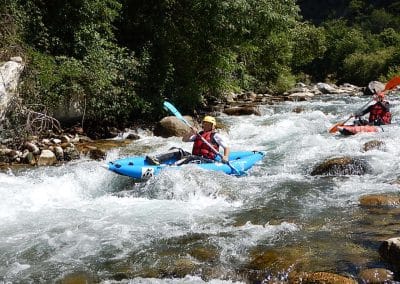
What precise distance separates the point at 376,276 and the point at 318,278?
1.46 feet

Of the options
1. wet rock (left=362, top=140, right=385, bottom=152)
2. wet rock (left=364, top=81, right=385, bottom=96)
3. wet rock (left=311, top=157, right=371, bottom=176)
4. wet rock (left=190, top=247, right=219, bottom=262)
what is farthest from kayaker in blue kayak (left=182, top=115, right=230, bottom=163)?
wet rock (left=364, top=81, right=385, bottom=96)

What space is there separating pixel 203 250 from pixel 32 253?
1632 mm

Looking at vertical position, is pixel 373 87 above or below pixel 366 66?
below

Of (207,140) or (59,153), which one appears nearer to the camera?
(207,140)

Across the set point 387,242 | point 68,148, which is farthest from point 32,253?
point 68,148

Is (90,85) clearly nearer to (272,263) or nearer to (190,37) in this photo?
(190,37)

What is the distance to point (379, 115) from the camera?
10562mm

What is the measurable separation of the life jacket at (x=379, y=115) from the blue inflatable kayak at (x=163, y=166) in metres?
3.75

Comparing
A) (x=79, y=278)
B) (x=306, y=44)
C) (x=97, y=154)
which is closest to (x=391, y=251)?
(x=79, y=278)

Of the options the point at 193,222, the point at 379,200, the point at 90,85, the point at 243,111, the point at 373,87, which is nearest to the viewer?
the point at 193,222

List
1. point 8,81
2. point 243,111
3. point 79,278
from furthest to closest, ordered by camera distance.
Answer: point 243,111
point 8,81
point 79,278

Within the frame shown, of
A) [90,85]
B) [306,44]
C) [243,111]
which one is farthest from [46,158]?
[306,44]

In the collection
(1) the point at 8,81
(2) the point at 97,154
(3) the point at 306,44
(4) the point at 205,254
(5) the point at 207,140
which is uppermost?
(3) the point at 306,44

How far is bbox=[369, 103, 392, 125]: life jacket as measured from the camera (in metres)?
10.5
